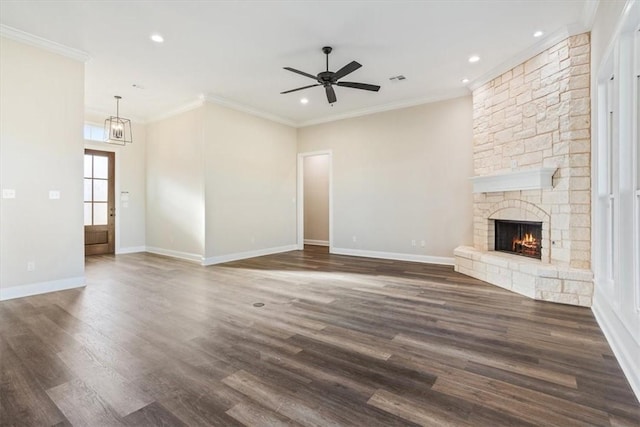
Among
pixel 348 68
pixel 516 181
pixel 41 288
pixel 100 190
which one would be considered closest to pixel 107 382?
pixel 41 288

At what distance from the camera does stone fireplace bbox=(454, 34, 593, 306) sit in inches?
146

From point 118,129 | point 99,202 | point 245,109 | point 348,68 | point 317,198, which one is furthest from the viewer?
point 317,198

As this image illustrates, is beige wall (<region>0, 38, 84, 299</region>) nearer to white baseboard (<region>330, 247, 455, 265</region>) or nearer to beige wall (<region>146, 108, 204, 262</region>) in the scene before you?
beige wall (<region>146, 108, 204, 262</region>)

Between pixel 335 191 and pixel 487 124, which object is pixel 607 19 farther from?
pixel 335 191

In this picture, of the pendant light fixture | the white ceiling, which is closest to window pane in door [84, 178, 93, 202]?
the pendant light fixture

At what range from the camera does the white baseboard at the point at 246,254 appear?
20.2ft

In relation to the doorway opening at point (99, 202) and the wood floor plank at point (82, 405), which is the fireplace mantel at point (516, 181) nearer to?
the wood floor plank at point (82, 405)

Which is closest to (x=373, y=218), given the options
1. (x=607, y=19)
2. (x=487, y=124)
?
(x=487, y=124)

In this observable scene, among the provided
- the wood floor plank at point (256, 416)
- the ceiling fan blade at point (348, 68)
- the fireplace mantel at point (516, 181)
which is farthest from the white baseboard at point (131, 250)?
the fireplace mantel at point (516, 181)

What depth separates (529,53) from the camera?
4.29 m

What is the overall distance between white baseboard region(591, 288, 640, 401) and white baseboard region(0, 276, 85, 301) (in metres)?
5.99

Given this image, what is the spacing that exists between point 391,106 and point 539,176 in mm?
3384

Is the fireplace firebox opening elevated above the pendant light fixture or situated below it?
below

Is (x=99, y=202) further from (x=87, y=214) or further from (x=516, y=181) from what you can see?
(x=516, y=181)
